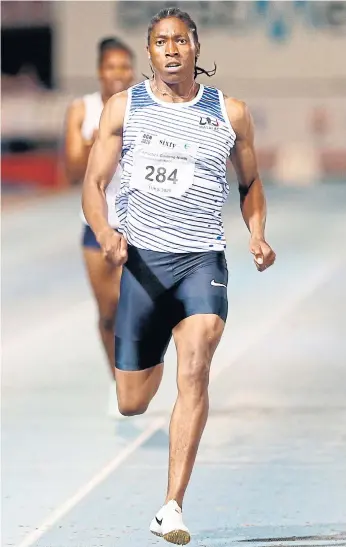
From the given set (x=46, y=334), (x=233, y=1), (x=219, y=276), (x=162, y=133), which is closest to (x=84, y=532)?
(x=219, y=276)

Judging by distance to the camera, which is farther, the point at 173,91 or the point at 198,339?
the point at 173,91

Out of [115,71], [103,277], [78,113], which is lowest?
[103,277]

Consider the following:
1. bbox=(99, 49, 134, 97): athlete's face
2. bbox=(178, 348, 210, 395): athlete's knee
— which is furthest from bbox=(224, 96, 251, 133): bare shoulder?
bbox=(99, 49, 134, 97): athlete's face

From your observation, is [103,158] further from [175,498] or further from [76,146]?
[76,146]

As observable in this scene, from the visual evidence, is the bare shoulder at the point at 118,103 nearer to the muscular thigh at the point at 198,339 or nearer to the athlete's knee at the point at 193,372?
the muscular thigh at the point at 198,339

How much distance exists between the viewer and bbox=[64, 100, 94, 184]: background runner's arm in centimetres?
898

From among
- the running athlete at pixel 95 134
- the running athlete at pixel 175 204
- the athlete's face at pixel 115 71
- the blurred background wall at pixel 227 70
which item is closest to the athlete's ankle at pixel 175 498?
the running athlete at pixel 175 204

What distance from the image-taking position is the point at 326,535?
21.1 ft

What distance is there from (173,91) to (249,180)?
21.1 inches

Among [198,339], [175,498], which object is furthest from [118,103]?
[175,498]

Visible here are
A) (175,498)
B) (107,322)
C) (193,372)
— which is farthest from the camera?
(107,322)

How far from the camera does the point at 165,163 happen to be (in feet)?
21.5

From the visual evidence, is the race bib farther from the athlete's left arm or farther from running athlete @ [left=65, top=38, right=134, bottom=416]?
running athlete @ [left=65, top=38, right=134, bottom=416]

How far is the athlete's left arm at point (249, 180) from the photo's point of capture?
21.6ft
